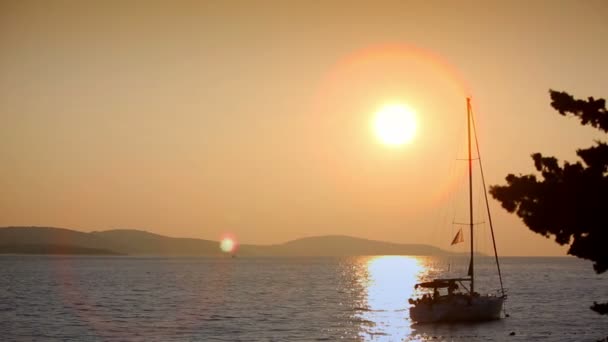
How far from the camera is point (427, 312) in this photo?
63094mm

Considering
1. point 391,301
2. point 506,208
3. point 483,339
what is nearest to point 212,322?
point 483,339

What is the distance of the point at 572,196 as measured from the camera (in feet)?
83.6

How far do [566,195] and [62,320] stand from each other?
180 ft

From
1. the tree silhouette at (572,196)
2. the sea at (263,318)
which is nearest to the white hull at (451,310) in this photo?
the sea at (263,318)

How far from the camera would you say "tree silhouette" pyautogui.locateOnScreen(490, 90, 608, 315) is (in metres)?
25.3

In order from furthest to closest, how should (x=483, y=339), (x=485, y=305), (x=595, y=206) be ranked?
(x=485, y=305) → (x=483, y=339) → (x=595, y=206)

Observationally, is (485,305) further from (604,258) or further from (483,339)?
(604,258)

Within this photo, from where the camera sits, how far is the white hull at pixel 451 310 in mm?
62719

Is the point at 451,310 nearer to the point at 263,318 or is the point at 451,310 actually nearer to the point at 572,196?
the point at 263,318

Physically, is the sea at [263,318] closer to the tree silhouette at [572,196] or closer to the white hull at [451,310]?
the white hull at [451,310]

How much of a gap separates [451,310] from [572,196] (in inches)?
1540

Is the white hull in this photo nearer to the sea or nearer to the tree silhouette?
the sea

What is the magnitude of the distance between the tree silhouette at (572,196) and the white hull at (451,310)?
36.5m

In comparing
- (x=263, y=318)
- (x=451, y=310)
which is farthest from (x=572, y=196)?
(x=263, y=318)
